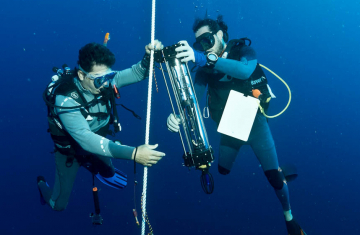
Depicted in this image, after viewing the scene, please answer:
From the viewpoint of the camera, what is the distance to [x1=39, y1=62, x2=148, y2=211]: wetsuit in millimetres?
1937

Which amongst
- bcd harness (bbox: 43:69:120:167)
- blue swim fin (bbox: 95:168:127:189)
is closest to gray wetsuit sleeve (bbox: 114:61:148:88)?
bcd harness (bbox: 43:69:120:167)

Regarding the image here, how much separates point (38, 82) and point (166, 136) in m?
3.09

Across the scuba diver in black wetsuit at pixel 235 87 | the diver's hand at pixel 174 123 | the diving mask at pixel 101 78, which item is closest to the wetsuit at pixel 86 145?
the diving mask at pixel 101 78

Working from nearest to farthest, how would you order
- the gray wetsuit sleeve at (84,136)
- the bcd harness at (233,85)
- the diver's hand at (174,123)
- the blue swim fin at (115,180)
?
the gray wetsuit sleeve at (84,136) → the diver's hand at (174,123) → the bcd harness at (233,85) → the blue swim fin at (115,180)

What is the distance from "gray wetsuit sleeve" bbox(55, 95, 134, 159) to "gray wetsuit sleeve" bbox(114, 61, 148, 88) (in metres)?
0.66

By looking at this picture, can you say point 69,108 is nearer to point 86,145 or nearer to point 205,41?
point 86,145

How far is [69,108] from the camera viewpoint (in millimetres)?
2000

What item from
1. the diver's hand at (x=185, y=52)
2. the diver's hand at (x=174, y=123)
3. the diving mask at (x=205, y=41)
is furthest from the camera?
the diving mask at (x=205, y=41)

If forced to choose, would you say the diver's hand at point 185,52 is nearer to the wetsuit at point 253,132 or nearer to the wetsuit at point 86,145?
the wetsuit at point 86,145

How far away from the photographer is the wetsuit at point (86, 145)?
1937 mm

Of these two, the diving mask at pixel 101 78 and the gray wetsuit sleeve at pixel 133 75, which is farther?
the gray wetsuit sleeve at pixel 133 75

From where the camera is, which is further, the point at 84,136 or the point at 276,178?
the point at 276,178

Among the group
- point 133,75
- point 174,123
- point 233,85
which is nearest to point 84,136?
point 174,123

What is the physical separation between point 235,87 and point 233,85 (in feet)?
0.12
